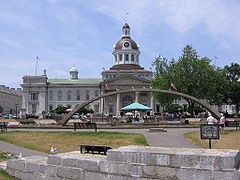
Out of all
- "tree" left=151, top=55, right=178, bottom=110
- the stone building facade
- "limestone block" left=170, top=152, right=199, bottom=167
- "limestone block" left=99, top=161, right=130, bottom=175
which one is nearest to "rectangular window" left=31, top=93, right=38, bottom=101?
the stone building facade

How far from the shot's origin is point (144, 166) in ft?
24.7

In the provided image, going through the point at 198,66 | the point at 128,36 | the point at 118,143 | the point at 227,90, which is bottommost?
the point at 118,143

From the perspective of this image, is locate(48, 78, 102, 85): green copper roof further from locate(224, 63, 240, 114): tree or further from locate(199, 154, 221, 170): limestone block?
locate(199, 154, 221, 170): limestone block

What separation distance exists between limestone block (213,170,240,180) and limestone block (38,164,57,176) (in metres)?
4.49

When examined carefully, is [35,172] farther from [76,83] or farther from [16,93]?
[16,93]

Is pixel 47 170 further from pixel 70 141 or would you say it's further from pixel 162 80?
pixel 162 80

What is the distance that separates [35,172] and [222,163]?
5.47 meters

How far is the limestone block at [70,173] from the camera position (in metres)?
8.33

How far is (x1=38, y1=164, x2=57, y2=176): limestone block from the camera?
8.83 m

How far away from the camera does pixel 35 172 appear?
9242 mm

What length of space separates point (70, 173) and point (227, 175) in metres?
4.14

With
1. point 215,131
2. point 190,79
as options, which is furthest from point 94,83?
point 215,131

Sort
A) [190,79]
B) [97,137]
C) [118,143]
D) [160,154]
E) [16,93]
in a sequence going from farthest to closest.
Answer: [16,93] → [190,79] → [97,137] → [118,143] → [160,154]

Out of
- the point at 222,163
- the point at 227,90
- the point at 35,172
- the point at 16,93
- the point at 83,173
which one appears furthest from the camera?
the point at 16,93
